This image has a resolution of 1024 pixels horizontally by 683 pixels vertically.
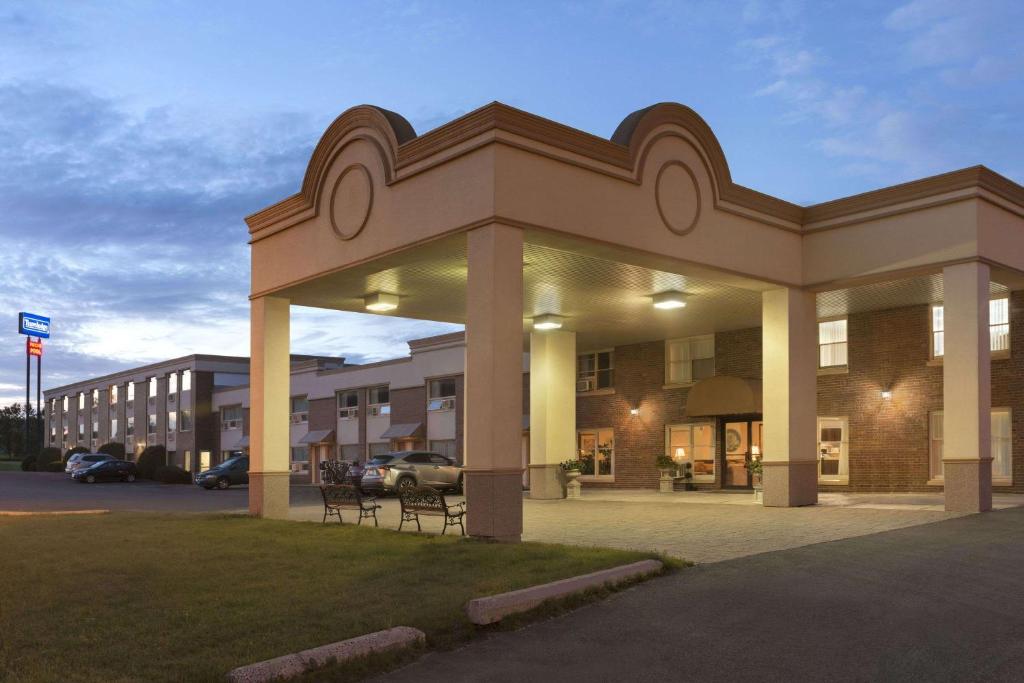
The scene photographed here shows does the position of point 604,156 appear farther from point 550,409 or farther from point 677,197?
point 550,409

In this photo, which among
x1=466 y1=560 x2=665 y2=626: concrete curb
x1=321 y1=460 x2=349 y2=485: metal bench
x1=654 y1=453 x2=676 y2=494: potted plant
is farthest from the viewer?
x1=321 y1=460 x2=349 y2=485: metal bench

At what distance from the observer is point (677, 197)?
61.1 ft

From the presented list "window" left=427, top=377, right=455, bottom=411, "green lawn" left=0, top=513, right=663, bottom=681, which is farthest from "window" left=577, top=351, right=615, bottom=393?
"green lawn" left=0, top=513, right=663, bottom=681

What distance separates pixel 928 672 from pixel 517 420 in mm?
8512

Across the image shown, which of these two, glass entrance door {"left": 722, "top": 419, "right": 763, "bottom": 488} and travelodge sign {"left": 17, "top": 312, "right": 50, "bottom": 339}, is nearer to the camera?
glass entrance door {"left": 722, "top": 419, "right": 763, "bottom": 488}

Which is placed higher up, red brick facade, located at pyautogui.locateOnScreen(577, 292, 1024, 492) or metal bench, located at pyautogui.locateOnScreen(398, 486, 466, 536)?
red brick facade, located at pyautogui.locateOnScreen(577, 292, 1024, 492)

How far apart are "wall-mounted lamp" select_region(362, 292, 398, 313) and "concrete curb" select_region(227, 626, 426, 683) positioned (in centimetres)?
1452

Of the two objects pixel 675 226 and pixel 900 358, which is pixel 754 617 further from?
pixel 900 358

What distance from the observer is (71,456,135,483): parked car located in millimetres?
53531

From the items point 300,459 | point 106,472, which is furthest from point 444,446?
point 106,472

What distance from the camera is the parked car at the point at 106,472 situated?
176ft

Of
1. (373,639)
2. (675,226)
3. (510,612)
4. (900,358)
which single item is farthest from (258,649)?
(900,358)

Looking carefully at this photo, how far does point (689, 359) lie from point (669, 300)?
8001 mm

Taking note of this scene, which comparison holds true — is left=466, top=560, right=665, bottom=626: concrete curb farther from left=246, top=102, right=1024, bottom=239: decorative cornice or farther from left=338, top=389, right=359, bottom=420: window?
left=338, top=389, right=359, bottom=420: window
